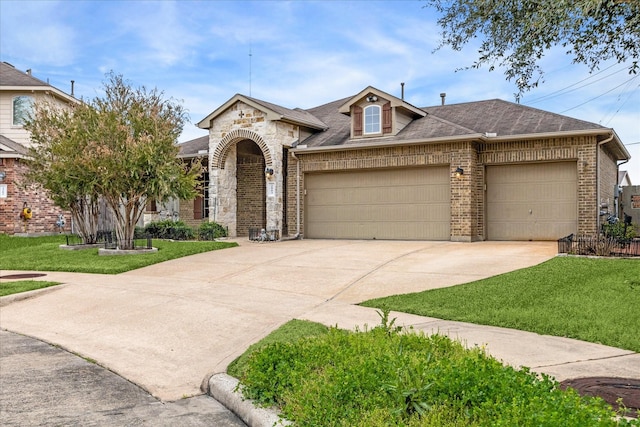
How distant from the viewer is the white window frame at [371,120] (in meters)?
20.1

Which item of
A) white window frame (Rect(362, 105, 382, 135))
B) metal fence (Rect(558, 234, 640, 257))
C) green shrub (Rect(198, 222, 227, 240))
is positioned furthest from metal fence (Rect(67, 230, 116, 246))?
metal fence (Rect(558, 234, 640, 257))

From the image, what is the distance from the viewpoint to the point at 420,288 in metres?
10.4

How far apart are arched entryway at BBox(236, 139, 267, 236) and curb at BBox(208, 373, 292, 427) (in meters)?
18.6

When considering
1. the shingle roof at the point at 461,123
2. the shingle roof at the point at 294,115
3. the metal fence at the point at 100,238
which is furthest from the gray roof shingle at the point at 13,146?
the shingle roof at the point at 461,123

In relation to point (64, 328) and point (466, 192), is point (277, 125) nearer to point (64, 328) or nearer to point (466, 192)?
point (466, 192)

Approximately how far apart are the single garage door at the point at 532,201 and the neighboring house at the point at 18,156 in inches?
644

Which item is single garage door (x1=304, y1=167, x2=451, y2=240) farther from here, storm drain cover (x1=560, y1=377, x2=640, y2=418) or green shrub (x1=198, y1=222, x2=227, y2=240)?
storm drain cover (x1=560, y1=377, x2=640, y2=418)

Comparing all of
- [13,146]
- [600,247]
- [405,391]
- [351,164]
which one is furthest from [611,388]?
[13,146]

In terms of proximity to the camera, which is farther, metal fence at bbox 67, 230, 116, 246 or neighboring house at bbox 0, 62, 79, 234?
neighboring house at bbox 0, 62, 79, 234

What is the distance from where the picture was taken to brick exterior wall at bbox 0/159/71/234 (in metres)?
22.4

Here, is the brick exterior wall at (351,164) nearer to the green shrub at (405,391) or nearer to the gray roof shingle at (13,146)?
the gray roof shingle at (13,146)

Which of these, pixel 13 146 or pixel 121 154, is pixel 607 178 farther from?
pixel 13 146

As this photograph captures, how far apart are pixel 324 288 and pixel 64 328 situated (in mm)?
4610

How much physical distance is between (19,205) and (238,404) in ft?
70.1
